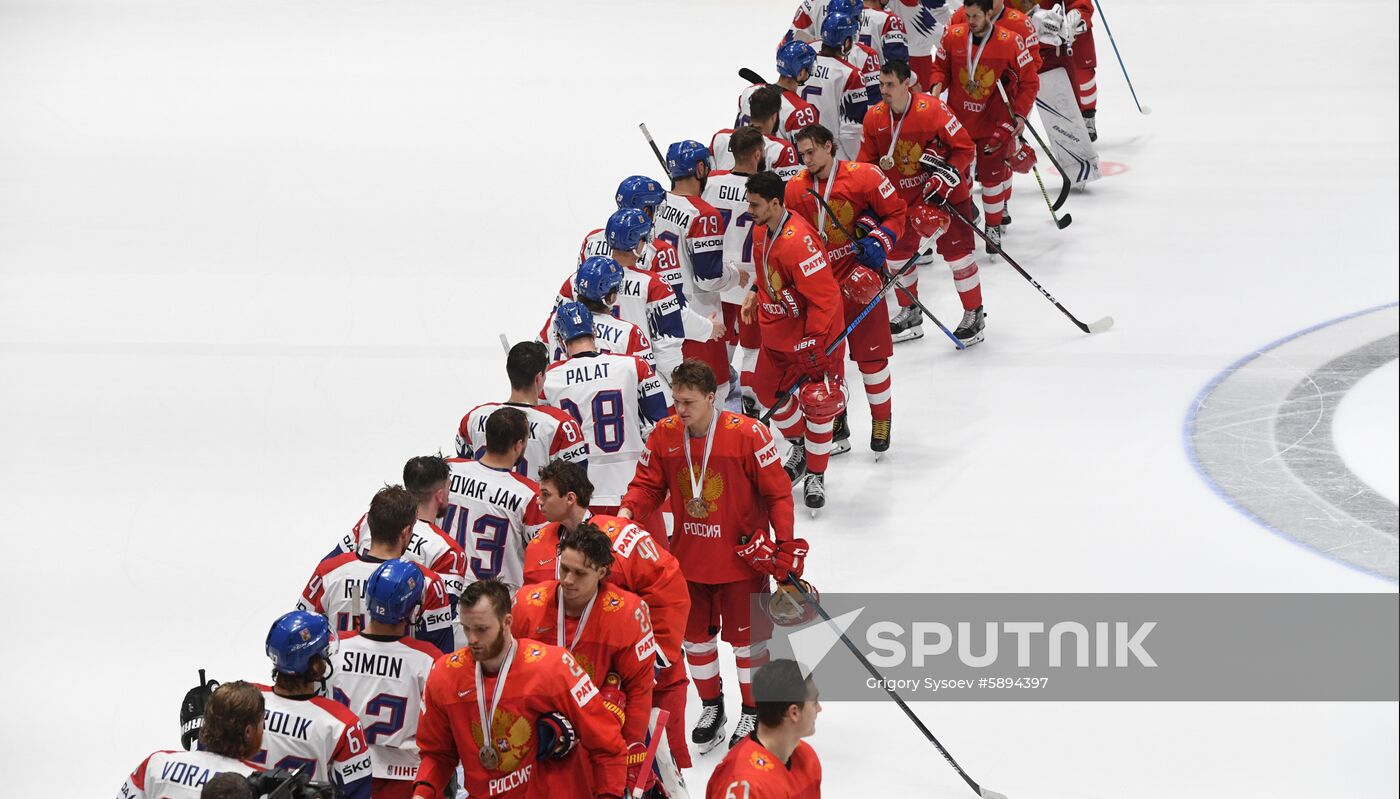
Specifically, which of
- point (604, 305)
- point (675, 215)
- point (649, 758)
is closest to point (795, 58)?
point (675, 215)

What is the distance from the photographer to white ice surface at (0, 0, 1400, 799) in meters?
5.95

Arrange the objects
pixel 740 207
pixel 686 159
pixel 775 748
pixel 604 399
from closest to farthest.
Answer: pixel 775 748, pixel 604 399, pixel 686 159, pixel 740 207

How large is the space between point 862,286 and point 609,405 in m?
1.72

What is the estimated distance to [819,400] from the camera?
6.85m

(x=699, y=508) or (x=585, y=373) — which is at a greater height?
(x=585, y=373)

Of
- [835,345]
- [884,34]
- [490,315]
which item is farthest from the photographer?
[884,34]

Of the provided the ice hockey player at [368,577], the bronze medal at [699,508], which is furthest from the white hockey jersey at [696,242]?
the ice hockey player at [368,577]

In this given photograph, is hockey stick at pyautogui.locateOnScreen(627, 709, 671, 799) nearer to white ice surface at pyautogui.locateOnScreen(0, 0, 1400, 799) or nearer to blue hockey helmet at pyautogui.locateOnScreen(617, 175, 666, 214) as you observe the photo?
white ice surface at pyautogui.locateOnScreen(0, 0, 1400, 799)

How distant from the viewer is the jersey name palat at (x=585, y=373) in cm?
591

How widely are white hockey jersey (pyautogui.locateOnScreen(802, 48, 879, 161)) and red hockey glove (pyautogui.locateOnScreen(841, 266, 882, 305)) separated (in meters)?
1.70

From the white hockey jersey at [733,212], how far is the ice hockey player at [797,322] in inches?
14.5

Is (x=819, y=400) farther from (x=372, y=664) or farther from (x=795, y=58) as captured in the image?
(x=372, y=664)

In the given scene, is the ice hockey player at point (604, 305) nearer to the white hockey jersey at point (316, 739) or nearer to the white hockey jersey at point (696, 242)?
the white hockey jersey at point (696, 242)

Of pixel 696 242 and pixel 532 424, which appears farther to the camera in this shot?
pixel 696 242
